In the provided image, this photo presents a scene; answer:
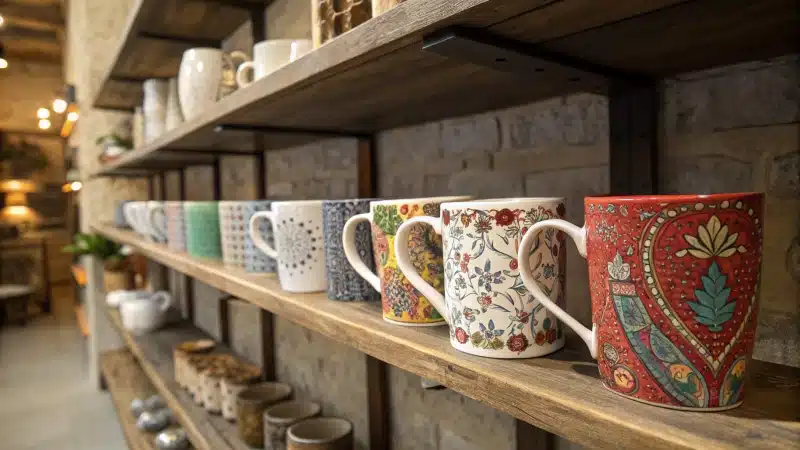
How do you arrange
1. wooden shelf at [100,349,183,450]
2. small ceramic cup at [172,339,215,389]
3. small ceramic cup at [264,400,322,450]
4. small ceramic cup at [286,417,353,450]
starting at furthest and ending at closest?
1. wooden shelf at [100,349,183,450]
2. small ceramic cup at [172,339,215,389]
3. small ceramic cup at [264,400,322,450]
4. small ceramic cup at [286,417,353,450]

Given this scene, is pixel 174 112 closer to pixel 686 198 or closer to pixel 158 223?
pixel 158 223

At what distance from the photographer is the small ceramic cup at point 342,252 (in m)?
0.78

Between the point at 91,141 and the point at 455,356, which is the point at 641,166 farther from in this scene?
the point at 91,141

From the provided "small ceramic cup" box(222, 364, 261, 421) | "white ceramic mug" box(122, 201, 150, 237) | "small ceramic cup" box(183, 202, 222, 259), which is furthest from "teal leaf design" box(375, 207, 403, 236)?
"white ceramic mug" box(122, 201, 150, 237)

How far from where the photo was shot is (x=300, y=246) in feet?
2.85

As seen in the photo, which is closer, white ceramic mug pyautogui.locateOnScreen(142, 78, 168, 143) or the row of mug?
the row of mug

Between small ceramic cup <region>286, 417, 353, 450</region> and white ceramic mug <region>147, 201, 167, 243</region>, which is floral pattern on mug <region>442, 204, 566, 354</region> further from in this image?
white ceramic mug <region>147, 201, 167, 243</region>

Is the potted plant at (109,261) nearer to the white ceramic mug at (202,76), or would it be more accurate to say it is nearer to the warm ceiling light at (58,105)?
the white ceramic mug at (202,76)

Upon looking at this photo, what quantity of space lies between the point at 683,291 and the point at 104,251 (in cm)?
329

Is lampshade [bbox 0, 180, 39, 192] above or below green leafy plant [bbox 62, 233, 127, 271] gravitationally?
above

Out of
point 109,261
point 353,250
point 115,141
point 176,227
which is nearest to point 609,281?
point 353,250

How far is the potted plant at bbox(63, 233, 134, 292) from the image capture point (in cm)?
308

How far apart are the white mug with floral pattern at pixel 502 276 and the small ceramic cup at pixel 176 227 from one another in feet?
3.78

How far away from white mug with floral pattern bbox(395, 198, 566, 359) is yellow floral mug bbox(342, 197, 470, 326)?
3.5 inches
